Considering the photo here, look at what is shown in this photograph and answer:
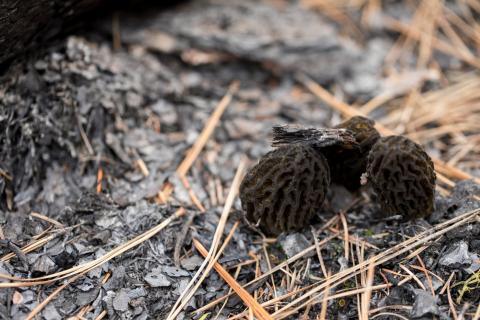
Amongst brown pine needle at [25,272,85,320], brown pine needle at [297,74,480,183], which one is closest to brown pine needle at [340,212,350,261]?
brown pine needle at [297,74,480,183]

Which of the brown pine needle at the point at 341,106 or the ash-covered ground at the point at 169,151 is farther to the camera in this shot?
the brown pine needle at the point at 341,106

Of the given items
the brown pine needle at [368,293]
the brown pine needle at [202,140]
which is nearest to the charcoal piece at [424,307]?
the brown pine needle at [368,293]

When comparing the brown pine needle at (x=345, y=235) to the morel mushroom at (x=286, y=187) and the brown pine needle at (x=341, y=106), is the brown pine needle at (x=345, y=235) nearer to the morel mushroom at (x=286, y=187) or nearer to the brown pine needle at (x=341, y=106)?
the morel mushroom at (x=286, y=187)

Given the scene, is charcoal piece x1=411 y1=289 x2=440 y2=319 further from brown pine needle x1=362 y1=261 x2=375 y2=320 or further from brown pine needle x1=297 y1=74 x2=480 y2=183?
brown pine needle x1=297 y1=74 x2=480 y2=183

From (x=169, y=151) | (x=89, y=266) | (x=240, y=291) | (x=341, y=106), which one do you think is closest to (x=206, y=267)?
(x=240, y=291)

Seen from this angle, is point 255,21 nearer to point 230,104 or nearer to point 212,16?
point 212,16

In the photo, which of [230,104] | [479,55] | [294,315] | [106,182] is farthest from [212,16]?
[294,315]

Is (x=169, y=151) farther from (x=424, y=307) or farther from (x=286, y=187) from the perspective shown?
(x=424, y=307)

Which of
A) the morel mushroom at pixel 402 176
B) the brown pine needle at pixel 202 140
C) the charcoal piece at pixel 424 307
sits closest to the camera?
the charcoal piece at pixel 424 307
